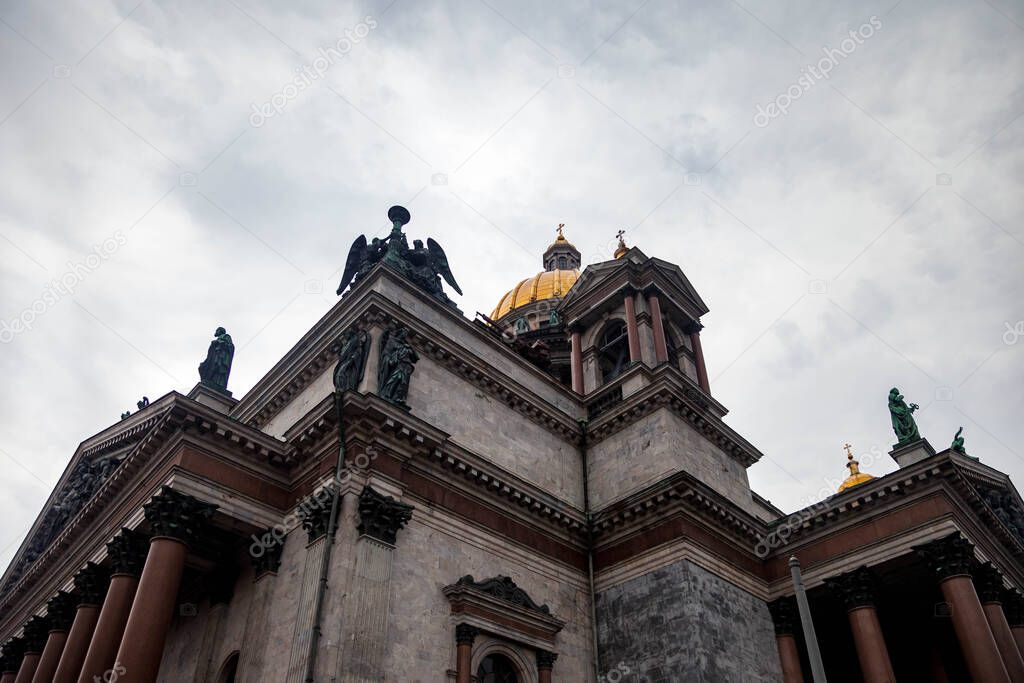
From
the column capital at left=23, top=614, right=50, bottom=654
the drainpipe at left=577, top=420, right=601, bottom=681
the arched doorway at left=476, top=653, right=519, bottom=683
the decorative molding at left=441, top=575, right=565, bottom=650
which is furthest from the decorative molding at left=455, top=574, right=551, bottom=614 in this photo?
the column capital at left=23, top=614, right=50, bottom=654

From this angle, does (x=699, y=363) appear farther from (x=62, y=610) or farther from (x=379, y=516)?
Result: (x=62, y=610)

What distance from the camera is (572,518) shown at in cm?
2056

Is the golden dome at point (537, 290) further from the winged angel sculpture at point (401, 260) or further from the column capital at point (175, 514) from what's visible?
the column capital at point (175, 514)

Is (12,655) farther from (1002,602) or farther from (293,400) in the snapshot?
(1002,602)

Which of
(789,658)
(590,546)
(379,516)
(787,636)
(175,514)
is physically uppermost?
(590,546)

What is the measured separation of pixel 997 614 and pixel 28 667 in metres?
27.2

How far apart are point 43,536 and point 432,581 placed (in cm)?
1657

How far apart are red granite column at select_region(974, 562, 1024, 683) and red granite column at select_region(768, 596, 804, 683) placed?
15.7 feet

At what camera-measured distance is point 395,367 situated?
18391 millimetres

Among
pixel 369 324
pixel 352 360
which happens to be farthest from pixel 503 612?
pixel 369 324

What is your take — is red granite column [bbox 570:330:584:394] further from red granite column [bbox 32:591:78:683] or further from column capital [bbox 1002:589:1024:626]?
red granite column [bbox 32:591:78:683]

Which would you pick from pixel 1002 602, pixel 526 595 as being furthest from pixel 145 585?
pixel 1002 602

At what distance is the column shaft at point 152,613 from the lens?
45.8 feet

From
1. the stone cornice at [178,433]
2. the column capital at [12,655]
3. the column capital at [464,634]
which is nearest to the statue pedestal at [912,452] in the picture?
the column capital at [464,634]
